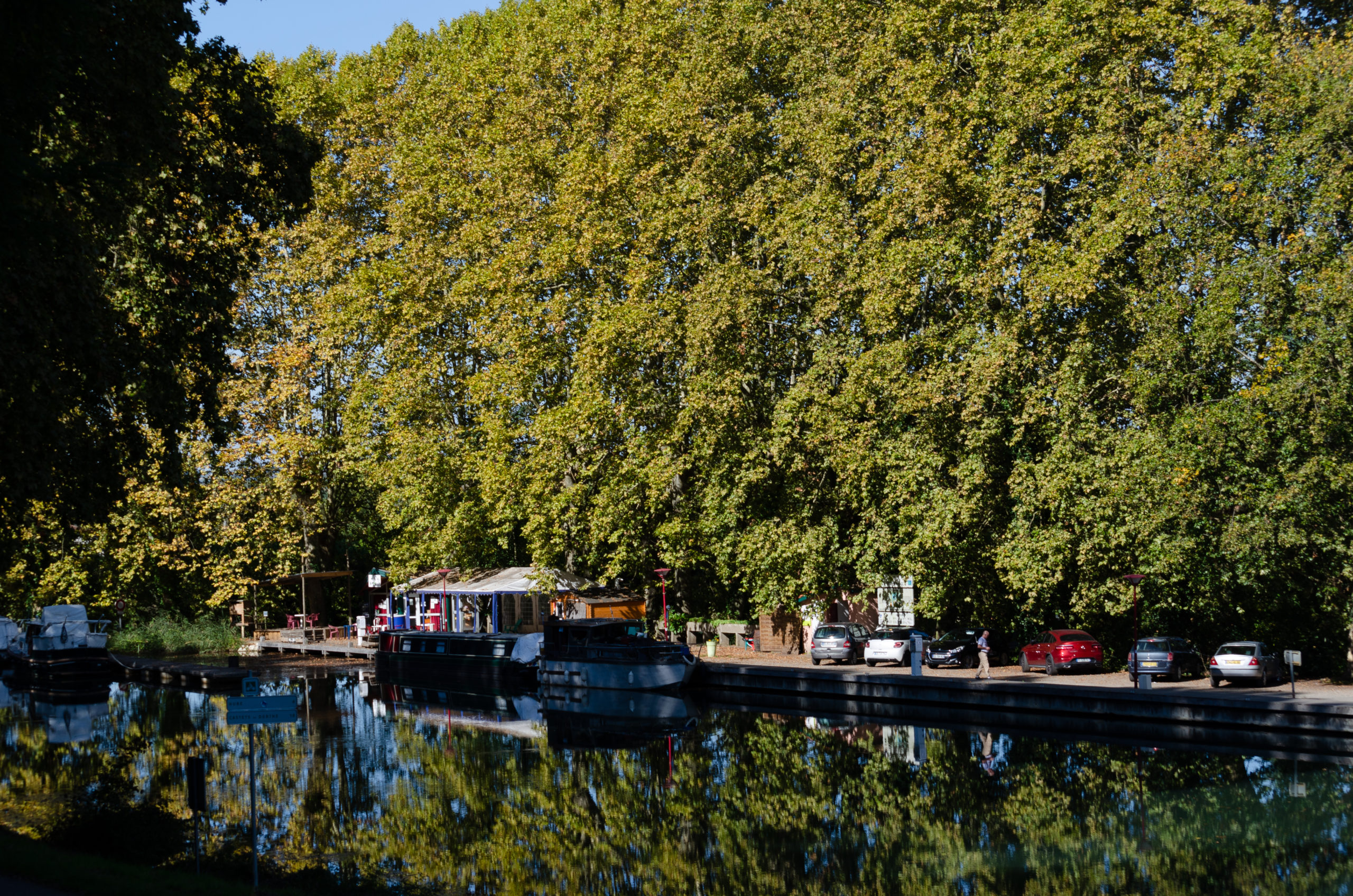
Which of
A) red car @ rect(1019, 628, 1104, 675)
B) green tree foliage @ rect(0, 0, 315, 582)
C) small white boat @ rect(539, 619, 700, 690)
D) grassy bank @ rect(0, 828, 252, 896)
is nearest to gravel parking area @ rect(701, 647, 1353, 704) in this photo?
red car @ rect(1019, 628, 1104, 675)

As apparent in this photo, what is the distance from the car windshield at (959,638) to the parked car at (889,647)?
0.71 meters

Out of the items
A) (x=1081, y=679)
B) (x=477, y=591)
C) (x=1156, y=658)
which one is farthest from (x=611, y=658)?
(x=1156, y=658)

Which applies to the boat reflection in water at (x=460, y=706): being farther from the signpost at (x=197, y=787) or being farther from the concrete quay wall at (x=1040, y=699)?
the signpost at (x=197, y=787)

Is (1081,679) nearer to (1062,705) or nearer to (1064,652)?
(1064,652)

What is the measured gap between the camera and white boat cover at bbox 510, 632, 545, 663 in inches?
1747

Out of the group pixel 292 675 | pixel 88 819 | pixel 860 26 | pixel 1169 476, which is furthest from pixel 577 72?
pixel 88 819

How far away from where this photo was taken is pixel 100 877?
44.3ft

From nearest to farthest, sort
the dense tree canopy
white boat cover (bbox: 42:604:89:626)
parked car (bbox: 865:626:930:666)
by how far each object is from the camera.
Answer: the dense tree canopy < parked car (bbox: 865:626:930:666) < white boat cover (bbox: 42:604:89:626)

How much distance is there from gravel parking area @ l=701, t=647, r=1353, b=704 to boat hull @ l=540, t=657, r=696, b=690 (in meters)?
4.25

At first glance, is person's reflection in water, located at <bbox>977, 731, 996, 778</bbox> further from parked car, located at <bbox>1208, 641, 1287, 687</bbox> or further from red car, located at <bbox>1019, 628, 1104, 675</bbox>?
red car, located at <bbox>1019, 628, 1104, 675</bbox>

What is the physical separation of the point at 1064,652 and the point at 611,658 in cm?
1449

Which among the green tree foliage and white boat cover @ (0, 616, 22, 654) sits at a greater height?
the green tree foliage

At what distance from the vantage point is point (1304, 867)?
52.0 feet

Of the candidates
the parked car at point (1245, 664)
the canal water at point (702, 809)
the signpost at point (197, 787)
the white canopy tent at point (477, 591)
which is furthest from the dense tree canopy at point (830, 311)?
the signpost at point (197, 787)
